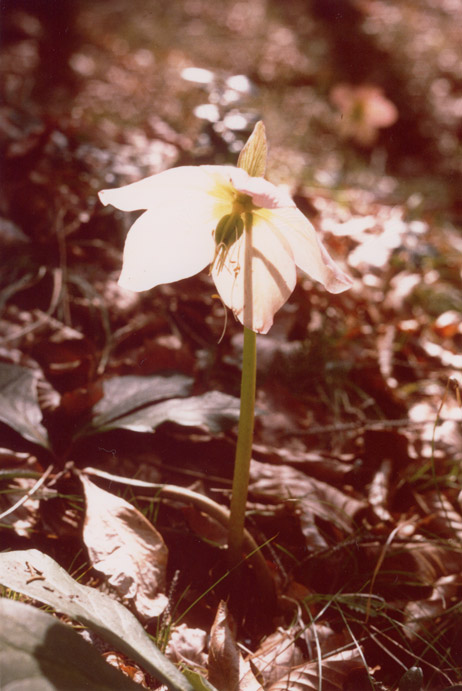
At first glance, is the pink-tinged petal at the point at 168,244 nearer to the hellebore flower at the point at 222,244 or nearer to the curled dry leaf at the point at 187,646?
the hellebore flower at the point at 222,244

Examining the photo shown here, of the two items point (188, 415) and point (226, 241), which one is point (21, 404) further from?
point (226, 241)

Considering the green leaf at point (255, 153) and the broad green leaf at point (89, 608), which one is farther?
the green leaf at point (255, 153)

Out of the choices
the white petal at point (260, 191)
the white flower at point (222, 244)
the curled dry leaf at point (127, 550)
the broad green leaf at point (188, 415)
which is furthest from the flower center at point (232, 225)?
the curled dry leaf at point (127, 550)

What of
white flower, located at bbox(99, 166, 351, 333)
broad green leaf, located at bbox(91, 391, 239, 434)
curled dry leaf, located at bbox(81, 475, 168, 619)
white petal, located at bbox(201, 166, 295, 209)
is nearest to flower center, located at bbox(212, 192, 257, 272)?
white flower, located at bbox(99, 166, 351, 333)

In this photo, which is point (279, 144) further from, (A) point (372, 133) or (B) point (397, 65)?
(B) point (397, 65)

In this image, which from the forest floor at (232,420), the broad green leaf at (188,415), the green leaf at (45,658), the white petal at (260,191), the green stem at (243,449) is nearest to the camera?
the green leaf at (45,658)

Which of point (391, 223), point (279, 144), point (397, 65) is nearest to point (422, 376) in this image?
point (391, 223)

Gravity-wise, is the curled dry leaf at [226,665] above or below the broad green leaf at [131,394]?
below

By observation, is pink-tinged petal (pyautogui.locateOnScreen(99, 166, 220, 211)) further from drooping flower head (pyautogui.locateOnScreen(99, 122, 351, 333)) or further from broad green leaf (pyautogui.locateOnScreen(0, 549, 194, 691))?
broad green leaf (pyautogui.locateOnScreen(0, 549, 194, 691))
